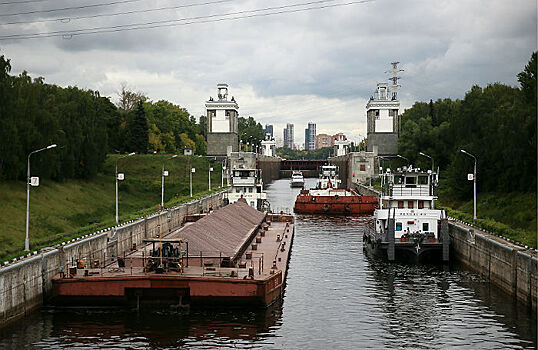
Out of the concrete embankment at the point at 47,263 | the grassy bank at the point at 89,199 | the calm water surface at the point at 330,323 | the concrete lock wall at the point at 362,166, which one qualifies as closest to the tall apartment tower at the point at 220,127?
the grassy bank at the point at 89,199

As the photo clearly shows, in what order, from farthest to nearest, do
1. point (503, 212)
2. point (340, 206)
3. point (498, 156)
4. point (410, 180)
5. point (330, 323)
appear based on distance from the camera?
point (340, 206)
point (498, 156)
point (503, 212)
point (410, 180)
point (330, 323)

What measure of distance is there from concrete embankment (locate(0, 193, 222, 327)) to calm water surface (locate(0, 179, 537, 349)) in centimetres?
75

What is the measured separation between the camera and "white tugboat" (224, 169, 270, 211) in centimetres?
7250

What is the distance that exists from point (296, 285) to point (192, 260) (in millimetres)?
6998

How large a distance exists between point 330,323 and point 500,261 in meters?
11.7

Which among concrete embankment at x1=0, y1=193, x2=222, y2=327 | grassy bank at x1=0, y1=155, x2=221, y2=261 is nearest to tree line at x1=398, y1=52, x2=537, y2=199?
grassy bank at x1=0, y1=155, x2=221, y2=261

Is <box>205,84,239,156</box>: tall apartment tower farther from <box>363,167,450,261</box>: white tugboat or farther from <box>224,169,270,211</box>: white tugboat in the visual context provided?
<box>363,167,450,261</box>: white tugboat

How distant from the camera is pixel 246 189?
2931 inches

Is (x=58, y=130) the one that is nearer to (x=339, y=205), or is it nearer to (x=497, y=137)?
(x=339, y=205)

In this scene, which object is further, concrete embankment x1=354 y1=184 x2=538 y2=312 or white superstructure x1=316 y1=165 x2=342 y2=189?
white superstructure x1=316 y1=165 x2=342 y2=189

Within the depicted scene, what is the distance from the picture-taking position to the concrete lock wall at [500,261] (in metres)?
28.0

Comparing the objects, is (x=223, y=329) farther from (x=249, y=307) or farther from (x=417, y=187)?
(x=417, y=187)

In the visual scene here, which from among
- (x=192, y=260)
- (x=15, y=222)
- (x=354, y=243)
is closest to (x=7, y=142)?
(x=15, y=222)

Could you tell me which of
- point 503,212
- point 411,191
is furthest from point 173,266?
point 503,212
